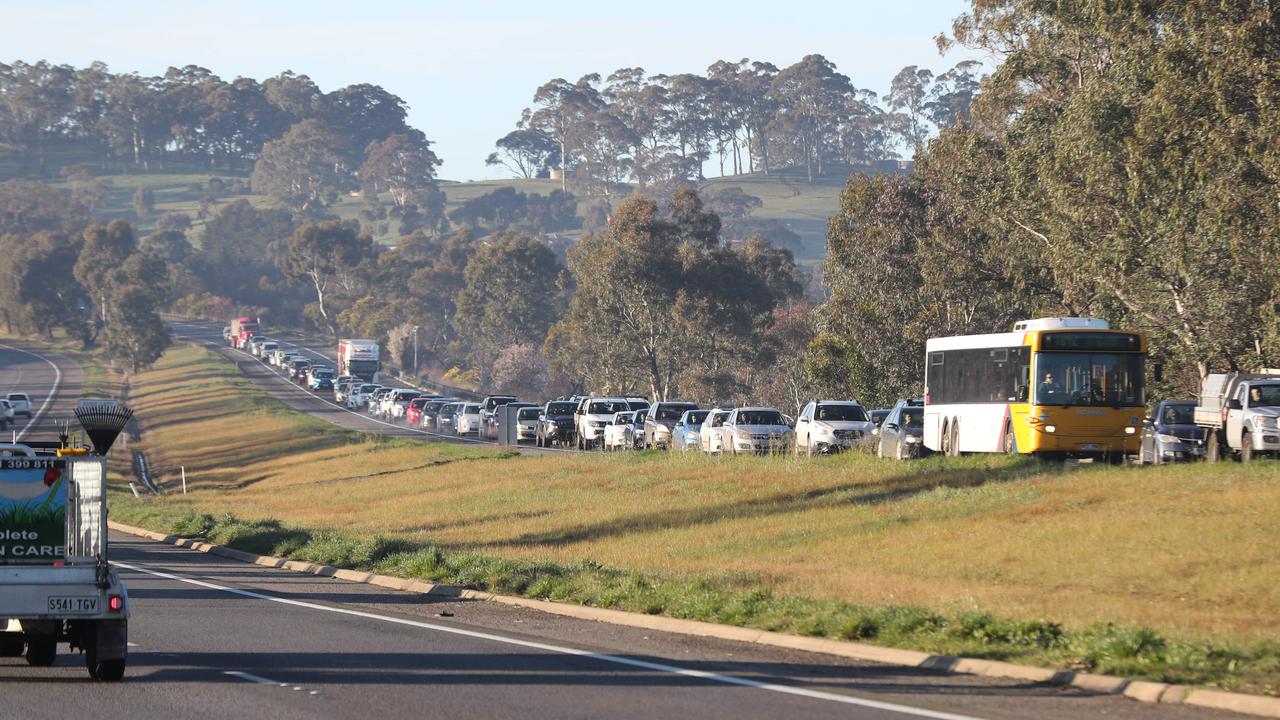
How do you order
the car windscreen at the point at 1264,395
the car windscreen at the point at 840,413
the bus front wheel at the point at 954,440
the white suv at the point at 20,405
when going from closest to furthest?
the car windscreen at the point at 1264,395 → the bus front wheel at the point at 954,440 → the car windscreen at the point at 840,413 → the white suv at the point at 20,405

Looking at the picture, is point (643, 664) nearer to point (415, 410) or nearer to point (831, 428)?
point (831, 428)

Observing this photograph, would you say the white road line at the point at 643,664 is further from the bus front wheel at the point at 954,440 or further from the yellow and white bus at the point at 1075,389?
the bus front wheel at the point at 954,440

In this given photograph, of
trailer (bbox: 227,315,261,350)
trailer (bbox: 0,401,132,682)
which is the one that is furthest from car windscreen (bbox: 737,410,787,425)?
trailer (bbox: 227,315,261,350)

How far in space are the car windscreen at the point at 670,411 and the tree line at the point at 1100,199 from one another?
1240 centimetres

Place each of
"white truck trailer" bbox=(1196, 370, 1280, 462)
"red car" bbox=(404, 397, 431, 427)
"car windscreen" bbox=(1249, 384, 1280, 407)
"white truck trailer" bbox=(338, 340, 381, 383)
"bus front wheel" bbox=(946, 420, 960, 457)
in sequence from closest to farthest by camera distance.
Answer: "white truck trailer" bbox=(1196, 370, 1280, 462), "car windscreen" bbox=(1249, 384, 1280, 407), "bus front wheel" bbox=(946, 420, 960, 457), "red car" bbox=(404, 397, 431, 427), "white truck trailer" bbox=(338, 340, 381, 383)

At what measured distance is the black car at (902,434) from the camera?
36.2 m

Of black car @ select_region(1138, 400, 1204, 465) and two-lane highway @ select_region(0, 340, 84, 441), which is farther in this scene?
two-lane highway @ select_region(0, 340, 84, 441)

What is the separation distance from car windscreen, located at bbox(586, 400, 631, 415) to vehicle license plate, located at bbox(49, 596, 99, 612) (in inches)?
1785

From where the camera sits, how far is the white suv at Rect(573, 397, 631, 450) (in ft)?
185

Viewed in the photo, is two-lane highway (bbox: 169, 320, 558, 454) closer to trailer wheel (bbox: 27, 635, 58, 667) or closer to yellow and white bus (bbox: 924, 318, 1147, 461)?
yellow and white bus (bbox: 924, 318, 1147, 461)

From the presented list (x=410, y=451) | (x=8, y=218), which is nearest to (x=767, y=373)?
(x=410, y=451)

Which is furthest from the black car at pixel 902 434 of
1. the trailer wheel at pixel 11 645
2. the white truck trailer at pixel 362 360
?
the white truck trailer at pixel 362 360

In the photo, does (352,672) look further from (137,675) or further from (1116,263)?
Result: (1116,263)

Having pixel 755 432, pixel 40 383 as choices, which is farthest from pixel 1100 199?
pixel 40 383
